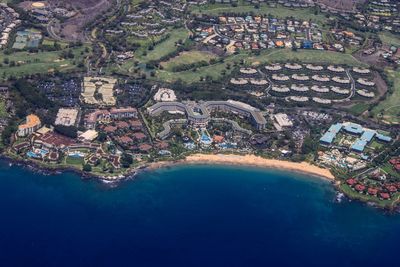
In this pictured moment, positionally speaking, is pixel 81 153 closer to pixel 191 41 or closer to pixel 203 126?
pixel 203 126

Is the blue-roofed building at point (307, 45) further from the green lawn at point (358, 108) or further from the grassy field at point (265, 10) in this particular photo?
the green lawn at point (358, 108)

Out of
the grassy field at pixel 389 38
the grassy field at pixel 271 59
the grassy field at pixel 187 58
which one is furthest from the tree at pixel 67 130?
the grassy field at pixel 389 38

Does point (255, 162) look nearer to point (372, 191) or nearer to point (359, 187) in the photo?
point (359, 187)

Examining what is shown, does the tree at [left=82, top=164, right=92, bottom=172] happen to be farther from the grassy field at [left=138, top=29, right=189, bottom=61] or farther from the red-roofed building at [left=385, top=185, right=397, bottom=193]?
the red-roofed building at [left=385, top=185, right=397, bottom=193]

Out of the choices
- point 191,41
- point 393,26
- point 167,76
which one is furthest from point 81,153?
point 393,26

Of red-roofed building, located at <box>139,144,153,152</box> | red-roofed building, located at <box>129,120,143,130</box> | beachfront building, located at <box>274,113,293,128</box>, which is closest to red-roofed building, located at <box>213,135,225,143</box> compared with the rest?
red-roofed building, located at <box>139,144,153,152</box>

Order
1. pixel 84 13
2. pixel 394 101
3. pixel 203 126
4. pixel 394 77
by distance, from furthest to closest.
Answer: pixel 84 13 → pixel 394 77 → pixel 394 101 → pixel 203 126
